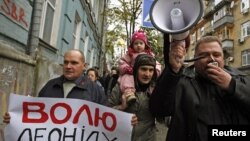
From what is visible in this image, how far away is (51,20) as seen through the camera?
26.3 ft

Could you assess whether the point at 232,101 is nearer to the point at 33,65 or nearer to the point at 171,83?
the point at 171,83

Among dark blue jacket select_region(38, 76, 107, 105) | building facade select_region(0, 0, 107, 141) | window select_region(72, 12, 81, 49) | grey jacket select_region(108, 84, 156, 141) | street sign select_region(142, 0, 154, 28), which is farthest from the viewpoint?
window select_region(72, 12, 81, 49)

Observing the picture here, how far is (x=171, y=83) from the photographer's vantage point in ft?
6.55

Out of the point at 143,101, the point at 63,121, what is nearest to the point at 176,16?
the point at 143,101

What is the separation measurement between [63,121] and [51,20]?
5577 millimetres

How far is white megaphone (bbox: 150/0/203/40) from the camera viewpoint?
1.89 meters

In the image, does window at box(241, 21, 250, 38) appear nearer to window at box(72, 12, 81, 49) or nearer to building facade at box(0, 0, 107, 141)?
window at box(72, 12, 81, 49)

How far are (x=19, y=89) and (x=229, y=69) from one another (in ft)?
13.2

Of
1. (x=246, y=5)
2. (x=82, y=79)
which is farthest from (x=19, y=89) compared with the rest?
(x=246, y=5)

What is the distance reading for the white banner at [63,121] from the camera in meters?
2.78

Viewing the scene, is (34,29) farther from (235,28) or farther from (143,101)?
(235,28)

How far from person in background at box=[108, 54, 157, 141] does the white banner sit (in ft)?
0.35

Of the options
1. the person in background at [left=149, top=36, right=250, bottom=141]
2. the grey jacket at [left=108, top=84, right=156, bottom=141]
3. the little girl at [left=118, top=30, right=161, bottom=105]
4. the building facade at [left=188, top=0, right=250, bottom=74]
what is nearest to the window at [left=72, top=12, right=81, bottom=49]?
the little girl at [left=118, top=30, right=161, bottom=105]

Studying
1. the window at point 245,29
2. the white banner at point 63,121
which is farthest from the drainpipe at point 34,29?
the window at point 245,29
